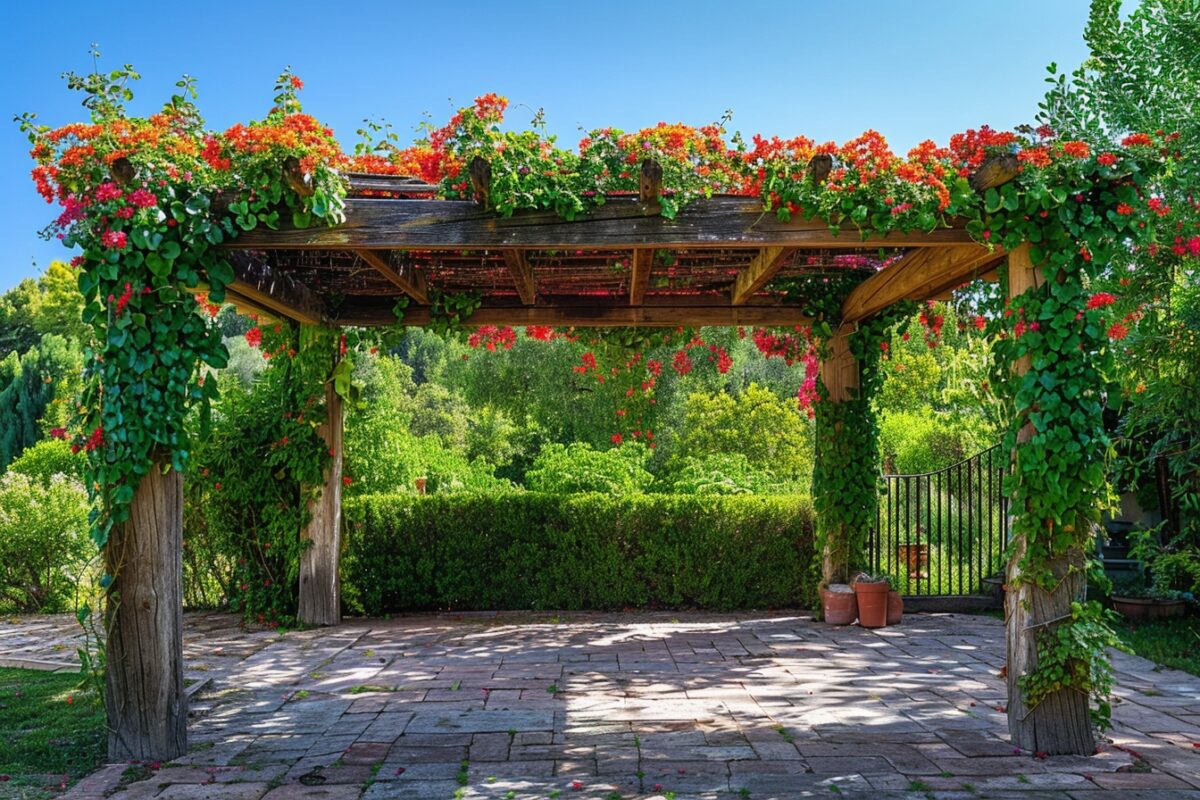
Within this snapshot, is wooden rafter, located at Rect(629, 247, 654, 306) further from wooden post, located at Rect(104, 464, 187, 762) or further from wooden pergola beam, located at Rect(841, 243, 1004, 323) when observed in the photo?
wooden post, located at Rect(104, 464, 187, 762)

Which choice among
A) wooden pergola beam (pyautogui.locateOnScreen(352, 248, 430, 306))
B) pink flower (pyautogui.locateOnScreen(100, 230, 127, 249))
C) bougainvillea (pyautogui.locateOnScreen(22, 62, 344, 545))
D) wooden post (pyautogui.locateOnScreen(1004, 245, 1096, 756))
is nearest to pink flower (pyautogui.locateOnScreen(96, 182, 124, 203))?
bougainvillea (pyautogui.locateOnScreen(22, 62, 344, 545))

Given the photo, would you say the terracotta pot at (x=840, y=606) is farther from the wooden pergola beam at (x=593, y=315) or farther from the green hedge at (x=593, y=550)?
the wooden pergola beam at (x=593, y=315)

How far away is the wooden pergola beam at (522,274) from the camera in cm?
507

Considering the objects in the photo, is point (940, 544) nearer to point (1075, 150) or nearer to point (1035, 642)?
point (1035, 642)

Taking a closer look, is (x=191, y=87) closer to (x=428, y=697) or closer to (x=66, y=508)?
(x=428, y=697)

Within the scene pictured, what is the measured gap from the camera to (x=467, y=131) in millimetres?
4094

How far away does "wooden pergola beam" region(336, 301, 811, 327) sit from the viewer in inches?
273

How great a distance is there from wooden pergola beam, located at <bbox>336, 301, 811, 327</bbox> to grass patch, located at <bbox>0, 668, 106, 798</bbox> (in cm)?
315

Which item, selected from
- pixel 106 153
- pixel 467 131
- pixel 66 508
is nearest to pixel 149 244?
pixel 106 153

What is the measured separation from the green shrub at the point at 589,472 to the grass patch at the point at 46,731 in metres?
4.36

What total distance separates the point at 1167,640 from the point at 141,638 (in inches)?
270

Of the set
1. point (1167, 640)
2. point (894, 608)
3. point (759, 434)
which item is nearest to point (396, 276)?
point (894, 608)

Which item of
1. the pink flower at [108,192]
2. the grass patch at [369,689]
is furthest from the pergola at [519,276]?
the grass patch at [369,689]

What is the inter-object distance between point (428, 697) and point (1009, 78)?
7.99m
